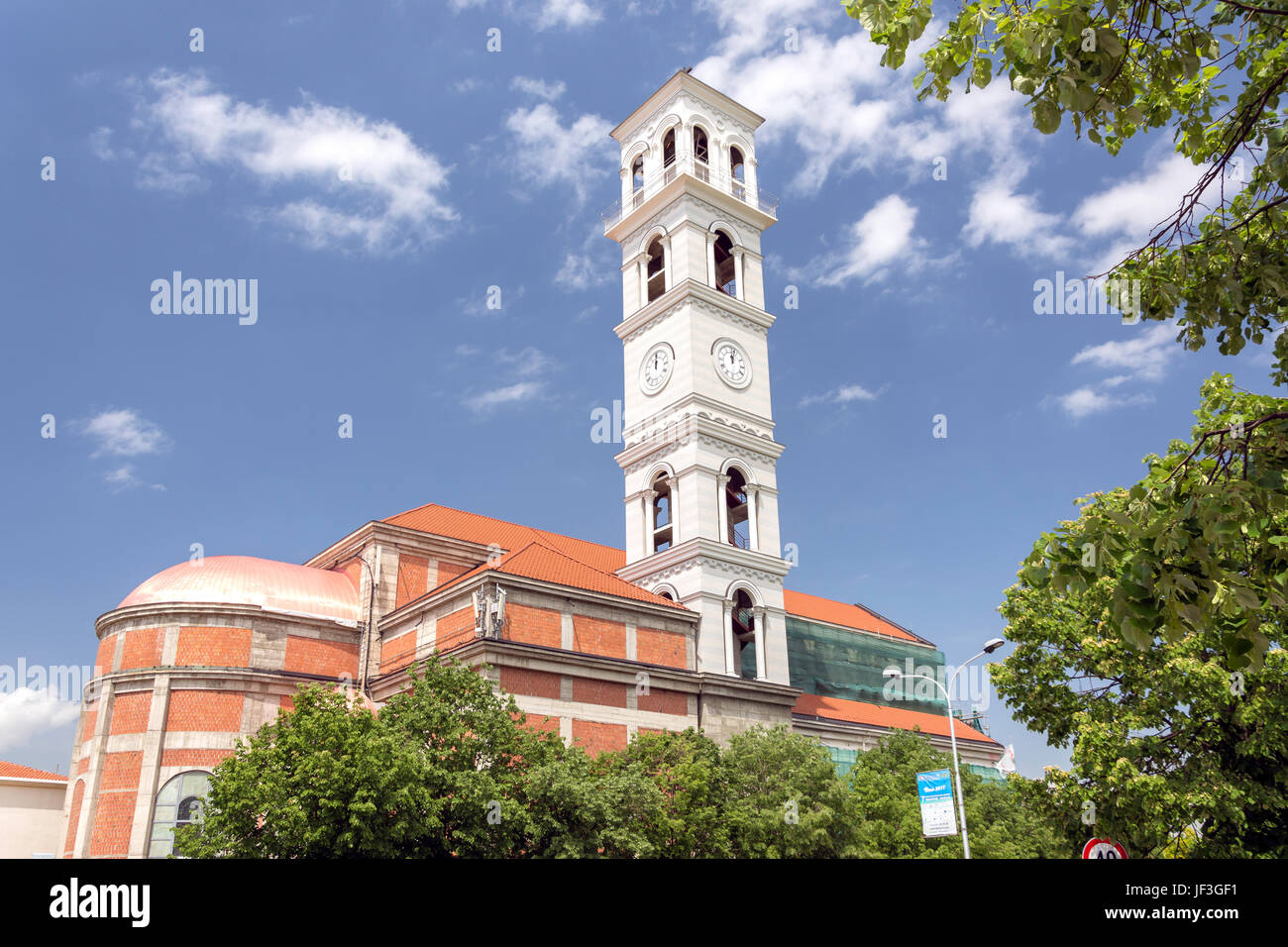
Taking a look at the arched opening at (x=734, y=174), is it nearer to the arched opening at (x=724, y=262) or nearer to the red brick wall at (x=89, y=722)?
the arched opening at (x=724, y=262)

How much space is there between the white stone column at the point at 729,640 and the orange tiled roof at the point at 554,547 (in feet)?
13.3

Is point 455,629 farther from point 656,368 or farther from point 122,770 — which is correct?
point 656,368

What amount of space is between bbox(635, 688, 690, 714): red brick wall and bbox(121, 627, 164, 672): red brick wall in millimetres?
20563

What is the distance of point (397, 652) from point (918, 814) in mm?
23388

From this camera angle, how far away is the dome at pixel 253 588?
40.8 metres

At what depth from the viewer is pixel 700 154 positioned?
2156 inches

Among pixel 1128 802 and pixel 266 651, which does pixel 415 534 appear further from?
pixel 1128 802

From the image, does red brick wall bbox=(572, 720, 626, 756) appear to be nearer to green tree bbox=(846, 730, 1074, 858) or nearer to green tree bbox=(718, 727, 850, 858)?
green tree bbox=(718, 727, 850, 858)

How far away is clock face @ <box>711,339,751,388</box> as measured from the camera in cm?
4916

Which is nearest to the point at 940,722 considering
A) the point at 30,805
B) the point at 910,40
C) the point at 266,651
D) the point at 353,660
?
the point at 353,660

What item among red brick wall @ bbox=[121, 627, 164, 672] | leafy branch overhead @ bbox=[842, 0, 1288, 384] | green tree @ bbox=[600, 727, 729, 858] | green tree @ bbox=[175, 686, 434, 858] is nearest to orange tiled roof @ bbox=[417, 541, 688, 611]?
green tree @ bbox=[600, 727, 729, 858]

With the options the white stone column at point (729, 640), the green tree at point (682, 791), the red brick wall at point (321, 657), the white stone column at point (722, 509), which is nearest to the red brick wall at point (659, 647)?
the white stone column at point (729, 640)

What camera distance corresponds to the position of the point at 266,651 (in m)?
40.3

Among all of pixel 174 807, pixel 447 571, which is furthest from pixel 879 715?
pixel 174 807
